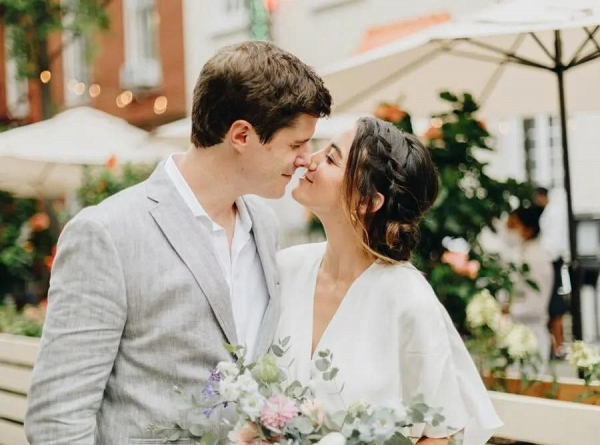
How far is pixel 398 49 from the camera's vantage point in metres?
4.95

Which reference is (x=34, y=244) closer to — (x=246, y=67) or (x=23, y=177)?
(x=23, y=177)

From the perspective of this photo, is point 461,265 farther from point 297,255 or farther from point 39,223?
point 39,223

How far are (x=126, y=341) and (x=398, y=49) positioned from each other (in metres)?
3.15

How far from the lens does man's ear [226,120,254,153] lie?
2.41m

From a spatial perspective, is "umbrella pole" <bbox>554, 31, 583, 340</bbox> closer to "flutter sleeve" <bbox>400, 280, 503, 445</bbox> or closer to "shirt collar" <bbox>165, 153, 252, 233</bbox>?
"flutter sleeve" <bbox>400, 280, 503, 445</bbox>

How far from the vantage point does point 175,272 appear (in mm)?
2283

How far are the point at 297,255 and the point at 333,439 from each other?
3.71 feet

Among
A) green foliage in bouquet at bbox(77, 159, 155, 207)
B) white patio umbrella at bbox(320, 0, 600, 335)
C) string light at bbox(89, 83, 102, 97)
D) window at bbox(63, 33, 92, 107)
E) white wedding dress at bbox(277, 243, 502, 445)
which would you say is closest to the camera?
white wedding dress at bbox(277, 243, 502, 445)

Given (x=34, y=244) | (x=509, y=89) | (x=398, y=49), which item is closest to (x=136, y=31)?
(x=34, y=244)

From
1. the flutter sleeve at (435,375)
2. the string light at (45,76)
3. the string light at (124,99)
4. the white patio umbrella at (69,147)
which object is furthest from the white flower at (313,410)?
the string light at (124,99)

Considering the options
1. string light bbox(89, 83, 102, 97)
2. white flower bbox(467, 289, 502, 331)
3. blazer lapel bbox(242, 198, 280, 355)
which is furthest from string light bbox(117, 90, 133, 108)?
blazer lapel bbox(242, 198, 280, 355)

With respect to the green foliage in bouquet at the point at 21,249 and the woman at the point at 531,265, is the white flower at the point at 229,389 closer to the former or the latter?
the woman at the point at 531,265

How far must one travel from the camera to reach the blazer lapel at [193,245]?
231cm

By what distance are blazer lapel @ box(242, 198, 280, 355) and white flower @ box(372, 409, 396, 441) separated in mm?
633
